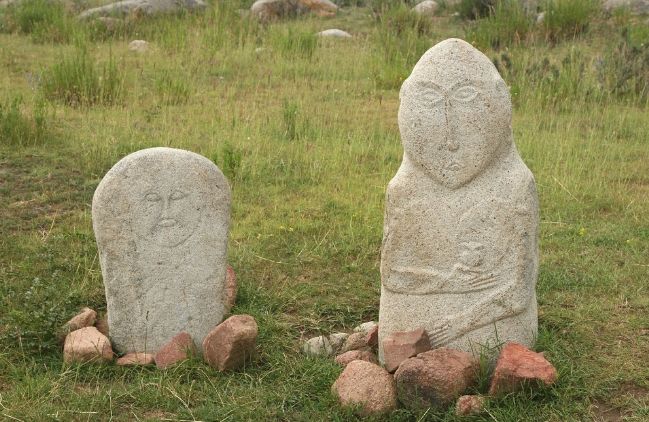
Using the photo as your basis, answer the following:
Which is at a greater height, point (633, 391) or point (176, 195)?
point (176, 195)

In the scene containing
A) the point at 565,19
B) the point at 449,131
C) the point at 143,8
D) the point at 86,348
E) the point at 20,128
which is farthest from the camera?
the point at 143,8

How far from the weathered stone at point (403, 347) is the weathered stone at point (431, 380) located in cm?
17

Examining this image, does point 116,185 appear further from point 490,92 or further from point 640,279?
point 640,279

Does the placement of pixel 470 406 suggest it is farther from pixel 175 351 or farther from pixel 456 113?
pixel 175 351

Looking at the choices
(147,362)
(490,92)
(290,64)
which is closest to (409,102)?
(490,92)

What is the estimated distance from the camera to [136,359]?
471 centimetres

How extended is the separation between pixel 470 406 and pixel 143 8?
964 centimetres

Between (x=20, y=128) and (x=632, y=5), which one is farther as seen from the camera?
(x=632, y=5)

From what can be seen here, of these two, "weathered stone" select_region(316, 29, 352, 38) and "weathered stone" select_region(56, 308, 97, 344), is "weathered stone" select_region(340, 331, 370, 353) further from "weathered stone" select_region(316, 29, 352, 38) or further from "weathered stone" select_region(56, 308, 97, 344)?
"weathered stone" select_region(316, 29, 352, 38)

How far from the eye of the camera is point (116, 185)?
4.61 m

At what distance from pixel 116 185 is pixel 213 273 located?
612 mm

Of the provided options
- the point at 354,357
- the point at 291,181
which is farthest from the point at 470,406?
the point at 291,181

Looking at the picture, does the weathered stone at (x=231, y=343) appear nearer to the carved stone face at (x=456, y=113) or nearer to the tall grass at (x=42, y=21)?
the carved stone face at (x=456, y=113)

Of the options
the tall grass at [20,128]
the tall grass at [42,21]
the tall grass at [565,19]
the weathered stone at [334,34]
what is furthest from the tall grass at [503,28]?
the tall grass at [20,128]
